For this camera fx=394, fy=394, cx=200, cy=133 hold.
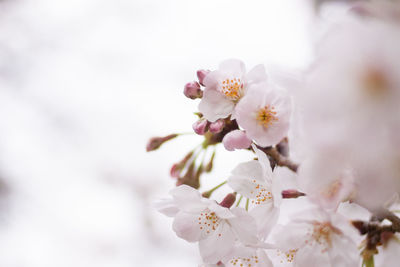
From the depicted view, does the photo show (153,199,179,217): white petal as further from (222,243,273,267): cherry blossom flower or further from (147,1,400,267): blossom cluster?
(222,243,273,267): cherry blossom flower

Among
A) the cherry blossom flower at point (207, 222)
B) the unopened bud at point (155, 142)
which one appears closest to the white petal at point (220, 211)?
the cherry blossom flower at point (207, 222)

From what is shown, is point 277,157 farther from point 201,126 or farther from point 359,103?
point 359,103

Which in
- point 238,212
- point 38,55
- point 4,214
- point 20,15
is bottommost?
point 238,212

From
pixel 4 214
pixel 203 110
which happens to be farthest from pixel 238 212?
pixel 4 214

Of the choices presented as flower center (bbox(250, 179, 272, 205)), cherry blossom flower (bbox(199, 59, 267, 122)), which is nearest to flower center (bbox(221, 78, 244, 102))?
cherry blossom flower (bbox(199, 59, 267, 122))

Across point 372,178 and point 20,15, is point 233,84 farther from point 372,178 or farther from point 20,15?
point 20,15

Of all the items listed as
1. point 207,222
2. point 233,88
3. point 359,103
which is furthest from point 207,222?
point 359,103
